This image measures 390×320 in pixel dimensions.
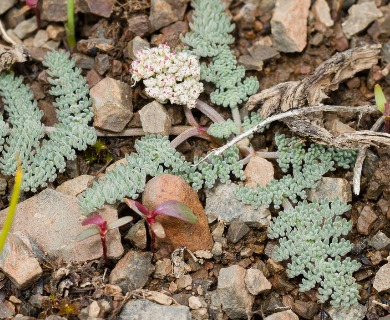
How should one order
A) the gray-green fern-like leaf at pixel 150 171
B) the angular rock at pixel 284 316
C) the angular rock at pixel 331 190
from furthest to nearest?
the angular rock at pixel 331 190
the gray-green fern-like leaf at pixel 150 171
the angular rock at pixel 284 316

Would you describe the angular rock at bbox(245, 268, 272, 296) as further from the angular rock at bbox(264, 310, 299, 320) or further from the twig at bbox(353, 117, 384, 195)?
the twig at bbox(353, 117, 384, 195)

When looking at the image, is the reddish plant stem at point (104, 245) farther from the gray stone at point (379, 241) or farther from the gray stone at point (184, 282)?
the gray stone at point (379, 241)

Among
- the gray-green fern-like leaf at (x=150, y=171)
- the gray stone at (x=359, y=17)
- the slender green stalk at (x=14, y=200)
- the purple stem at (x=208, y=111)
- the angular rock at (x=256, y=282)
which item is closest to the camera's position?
the slender green stalk at (x=14, y=200)

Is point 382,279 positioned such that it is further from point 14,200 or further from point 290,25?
point 14,200

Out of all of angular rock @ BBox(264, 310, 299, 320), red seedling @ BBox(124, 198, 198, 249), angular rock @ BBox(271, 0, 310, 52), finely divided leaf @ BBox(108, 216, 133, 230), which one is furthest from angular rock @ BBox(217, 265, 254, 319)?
angular rock @ BBox(271, 0, 310, 52)

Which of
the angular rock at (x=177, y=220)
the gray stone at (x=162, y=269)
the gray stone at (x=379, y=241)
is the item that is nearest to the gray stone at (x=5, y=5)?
the angular rock at (x=177, y=220)
